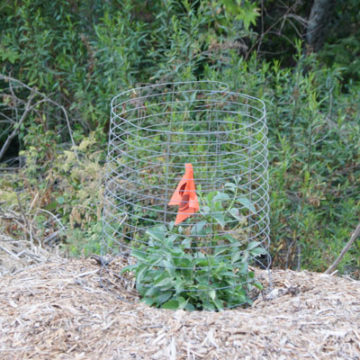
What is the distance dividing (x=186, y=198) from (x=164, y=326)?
705 millimetres

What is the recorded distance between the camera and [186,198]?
2.90 meters

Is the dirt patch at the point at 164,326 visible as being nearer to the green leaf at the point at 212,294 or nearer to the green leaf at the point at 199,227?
the green leaf at the point at 212,294

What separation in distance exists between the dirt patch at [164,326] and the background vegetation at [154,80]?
1274mm

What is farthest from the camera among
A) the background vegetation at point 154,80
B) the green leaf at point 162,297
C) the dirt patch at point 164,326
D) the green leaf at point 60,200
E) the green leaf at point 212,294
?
the green leaf at point 60,200

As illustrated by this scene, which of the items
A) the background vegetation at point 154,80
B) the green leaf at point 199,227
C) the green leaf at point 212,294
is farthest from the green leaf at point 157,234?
the background vegetation at point 154,80

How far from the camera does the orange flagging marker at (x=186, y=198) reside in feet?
9.20

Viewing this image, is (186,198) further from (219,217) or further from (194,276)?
(194,276)

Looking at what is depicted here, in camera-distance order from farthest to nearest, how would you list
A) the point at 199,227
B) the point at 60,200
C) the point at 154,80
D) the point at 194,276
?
the point at 154,80 < the point at 60,200 < the point at 199,227 < the point at 194,276

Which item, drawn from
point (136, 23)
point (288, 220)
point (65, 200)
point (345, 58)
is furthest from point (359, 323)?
point (345, 58)

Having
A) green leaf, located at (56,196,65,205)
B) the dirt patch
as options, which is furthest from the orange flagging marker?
green leaf, located at (56,196,65,205)

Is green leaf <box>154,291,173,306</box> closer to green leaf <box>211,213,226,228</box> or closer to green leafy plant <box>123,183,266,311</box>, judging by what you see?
green leafy plant <box>123,183,266,311</box>

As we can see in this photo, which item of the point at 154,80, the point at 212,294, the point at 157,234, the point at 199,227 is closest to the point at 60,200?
the point at 154,80

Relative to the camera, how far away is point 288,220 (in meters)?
4.56

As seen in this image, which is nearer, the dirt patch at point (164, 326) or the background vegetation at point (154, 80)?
the dirt patch at point (164, 326)
